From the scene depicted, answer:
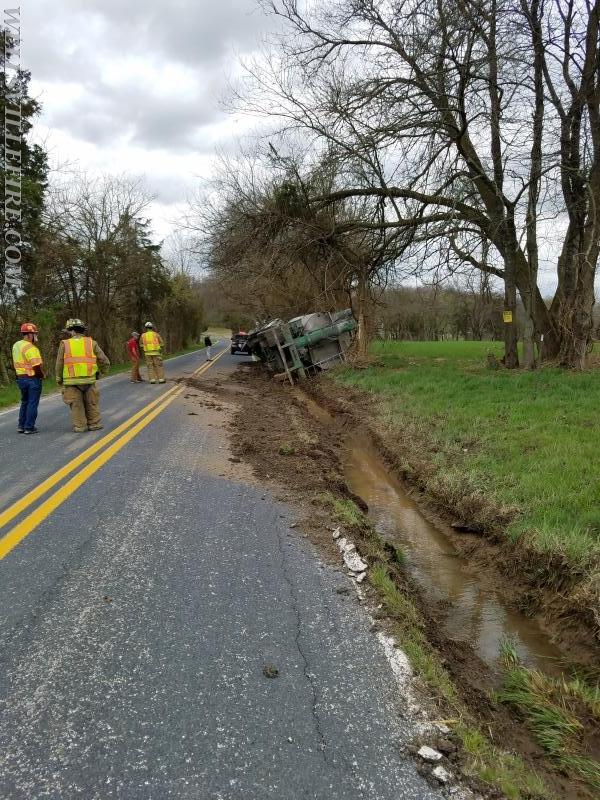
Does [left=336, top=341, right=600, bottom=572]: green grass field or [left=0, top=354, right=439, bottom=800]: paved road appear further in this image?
[left=336, top=341, right=600, bottom=572]: green grass field

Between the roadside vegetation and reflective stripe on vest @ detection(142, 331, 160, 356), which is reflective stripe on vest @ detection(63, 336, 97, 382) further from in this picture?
reflective stripe on vest @ detection(142, 331, 160, 356)

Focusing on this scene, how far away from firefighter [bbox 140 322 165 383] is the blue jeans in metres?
7.05

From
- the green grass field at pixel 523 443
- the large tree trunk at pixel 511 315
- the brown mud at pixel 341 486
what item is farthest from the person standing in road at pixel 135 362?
the large tree trunk at pixel 511 315

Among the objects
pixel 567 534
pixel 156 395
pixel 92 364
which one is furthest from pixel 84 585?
pixel 156 395

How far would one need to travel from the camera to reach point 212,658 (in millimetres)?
2777

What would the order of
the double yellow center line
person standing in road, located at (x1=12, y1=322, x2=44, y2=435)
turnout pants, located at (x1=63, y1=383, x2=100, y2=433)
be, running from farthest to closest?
person standing in road, located at (x1=12, y1=322, x2=44, y2=435) < turnout pants, located at (x1=63, y1=383, x2=100, y2=433) < the double yellow center line

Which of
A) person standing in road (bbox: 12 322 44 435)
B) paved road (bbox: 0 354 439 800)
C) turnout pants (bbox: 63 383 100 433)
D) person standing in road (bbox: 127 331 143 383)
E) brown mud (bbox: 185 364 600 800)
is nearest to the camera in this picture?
paved road (bbox: 0 354 439 800)

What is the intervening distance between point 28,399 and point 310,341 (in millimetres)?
10527

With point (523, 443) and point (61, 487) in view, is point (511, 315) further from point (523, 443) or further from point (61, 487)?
point (61, 487)

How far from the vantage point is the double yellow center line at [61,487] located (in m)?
4.38

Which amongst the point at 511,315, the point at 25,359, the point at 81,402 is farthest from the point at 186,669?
the point at 511,315

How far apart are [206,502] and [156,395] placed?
8.57m

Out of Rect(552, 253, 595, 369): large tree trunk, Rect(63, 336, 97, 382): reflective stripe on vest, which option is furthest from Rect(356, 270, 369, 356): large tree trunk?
Rect(63, 336, 97, 382): reflective stripe on vest

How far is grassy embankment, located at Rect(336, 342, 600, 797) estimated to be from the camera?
2949mm
